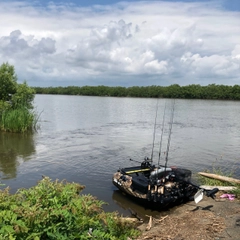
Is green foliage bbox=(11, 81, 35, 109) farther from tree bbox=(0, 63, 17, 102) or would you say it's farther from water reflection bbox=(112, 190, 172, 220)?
water reflection bbox=(112, 190, 172, 220)

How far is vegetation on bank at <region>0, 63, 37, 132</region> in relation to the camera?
22.4 metres

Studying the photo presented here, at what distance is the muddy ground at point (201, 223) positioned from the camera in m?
6.19

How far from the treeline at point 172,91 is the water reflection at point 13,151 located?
48531mm

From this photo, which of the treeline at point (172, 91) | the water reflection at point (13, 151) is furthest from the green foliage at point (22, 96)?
the treeline at point (172, 91)

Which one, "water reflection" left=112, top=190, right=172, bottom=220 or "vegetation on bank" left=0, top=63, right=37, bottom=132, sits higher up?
"vegetation on bank" left=0, top=63, right=37, bottom=132

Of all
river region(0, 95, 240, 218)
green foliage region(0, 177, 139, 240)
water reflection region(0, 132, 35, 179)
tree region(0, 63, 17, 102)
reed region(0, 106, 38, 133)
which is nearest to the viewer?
green foliage region(0, 177, 139, 240)

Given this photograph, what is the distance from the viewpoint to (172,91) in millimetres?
86562

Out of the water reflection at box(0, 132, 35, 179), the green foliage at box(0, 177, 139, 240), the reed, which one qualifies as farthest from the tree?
the green foliage at box(0, 177, 139, 240)

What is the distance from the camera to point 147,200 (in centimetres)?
864

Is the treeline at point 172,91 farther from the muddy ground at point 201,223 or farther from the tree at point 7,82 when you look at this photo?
the muddy ground at point 201,223

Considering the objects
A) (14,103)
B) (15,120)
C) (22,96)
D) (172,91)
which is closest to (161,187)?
A: (15,120)

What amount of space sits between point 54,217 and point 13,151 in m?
14.2

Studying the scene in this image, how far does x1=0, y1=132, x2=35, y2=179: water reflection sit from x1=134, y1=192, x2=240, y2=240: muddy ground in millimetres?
7227

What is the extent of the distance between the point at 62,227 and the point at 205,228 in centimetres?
360
